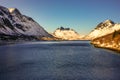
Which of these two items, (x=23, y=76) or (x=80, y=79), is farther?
(x=23, y=76)

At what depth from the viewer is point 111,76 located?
53.2 meters

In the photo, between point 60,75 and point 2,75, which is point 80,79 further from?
point 2,75

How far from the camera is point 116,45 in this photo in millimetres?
142875

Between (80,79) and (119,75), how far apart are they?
34.6 feet

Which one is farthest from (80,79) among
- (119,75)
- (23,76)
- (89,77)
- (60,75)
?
(23,76)

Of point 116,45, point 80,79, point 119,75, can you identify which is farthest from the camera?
point 116,45

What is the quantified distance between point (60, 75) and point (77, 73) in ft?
17.0

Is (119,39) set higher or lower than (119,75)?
higher

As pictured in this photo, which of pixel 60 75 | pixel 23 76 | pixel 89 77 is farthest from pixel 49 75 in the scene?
pixel 89 77

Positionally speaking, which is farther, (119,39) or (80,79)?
(119,39)

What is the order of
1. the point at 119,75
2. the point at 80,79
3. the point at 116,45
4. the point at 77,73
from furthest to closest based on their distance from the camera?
the point at 116,45
the point at 77,73
the point at 119,75
the point at 80,79

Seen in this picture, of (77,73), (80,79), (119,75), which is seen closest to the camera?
(80,79)

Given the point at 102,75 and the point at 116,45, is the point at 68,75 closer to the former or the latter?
the point at 102,75

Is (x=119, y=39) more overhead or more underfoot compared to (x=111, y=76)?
more overhead
